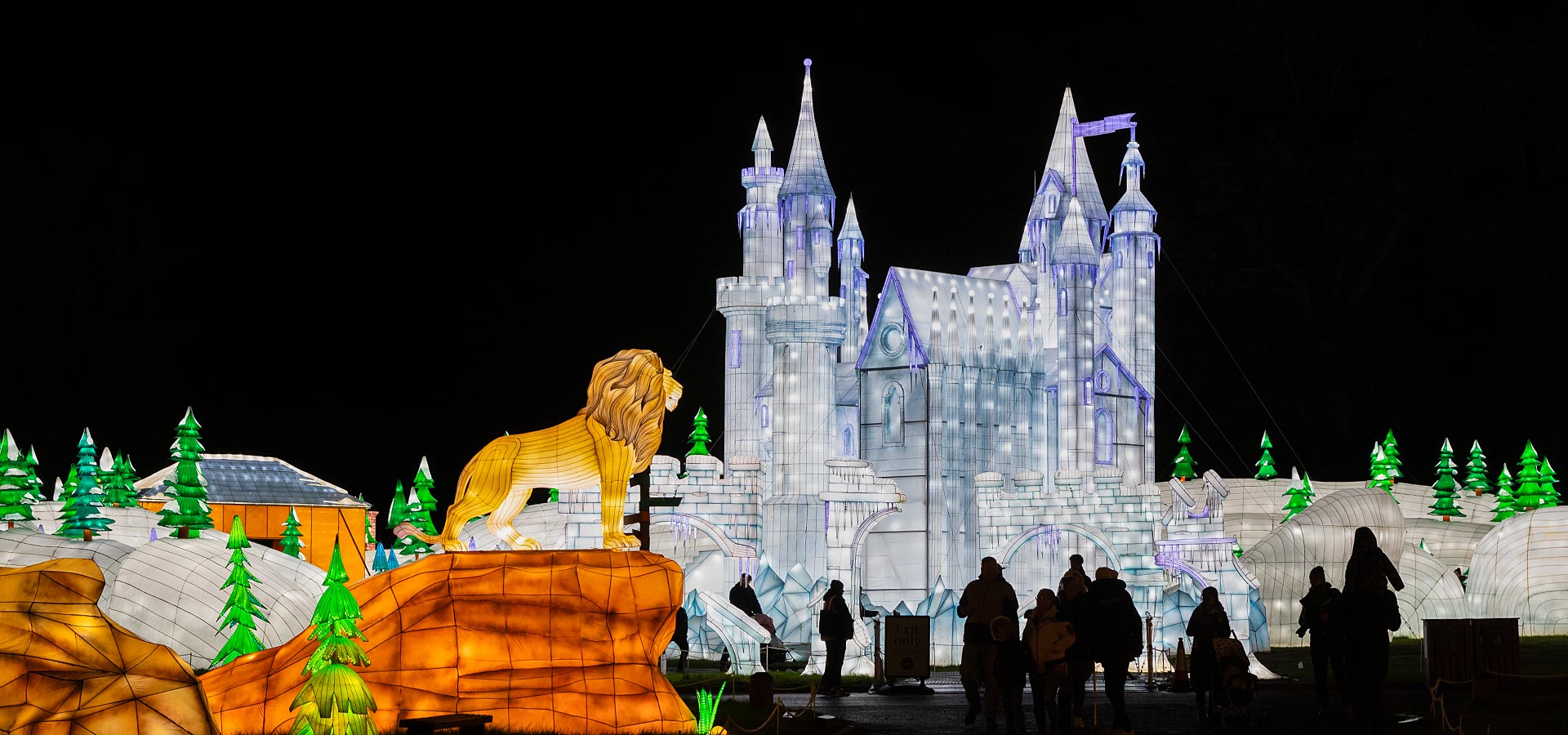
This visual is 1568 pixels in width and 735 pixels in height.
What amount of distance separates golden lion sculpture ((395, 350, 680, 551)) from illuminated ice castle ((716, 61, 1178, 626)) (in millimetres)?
11570

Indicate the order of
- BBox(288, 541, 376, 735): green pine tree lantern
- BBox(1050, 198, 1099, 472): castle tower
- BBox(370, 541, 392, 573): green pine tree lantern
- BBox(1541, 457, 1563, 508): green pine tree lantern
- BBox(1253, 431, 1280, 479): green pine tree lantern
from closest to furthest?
BBox(288, 541, 376, 735): green pine tree lantern → BBox(1050, 198, 1099, 472): castle tower → BBox(370, 541, 392, 573): green pine tree lantern → BBox(1541, 457, 1563, 508): green pine tree lantern → BBox(1253, 431, 1280, 479): green pine tree lantern

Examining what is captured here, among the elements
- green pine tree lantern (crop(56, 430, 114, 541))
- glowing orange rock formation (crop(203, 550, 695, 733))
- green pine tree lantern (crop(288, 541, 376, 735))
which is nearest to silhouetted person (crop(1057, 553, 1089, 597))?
glowing orange rock formation (crop(203, 550, 695, 733))

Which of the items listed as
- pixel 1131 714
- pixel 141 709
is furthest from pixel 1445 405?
pixel 141 709

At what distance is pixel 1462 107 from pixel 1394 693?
31.5 m

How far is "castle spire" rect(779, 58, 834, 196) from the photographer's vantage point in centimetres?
3259

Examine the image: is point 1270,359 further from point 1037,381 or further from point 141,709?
point 141,709

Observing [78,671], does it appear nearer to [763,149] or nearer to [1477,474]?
[763,149]

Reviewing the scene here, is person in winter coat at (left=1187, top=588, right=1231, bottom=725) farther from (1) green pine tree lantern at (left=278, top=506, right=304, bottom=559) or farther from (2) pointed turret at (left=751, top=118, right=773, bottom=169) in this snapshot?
(1) green pine tree lantern at (left=278, top=506, right=304, bottom=559)

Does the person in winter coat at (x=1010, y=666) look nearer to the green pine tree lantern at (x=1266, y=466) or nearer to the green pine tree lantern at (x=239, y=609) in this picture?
the green pine tree lantern at (x=239, y=609)

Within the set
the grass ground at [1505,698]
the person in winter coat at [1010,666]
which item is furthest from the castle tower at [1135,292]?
the person in winter coat at [1010,666]

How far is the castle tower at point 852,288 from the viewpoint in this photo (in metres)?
36.4

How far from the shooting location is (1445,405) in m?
53.7

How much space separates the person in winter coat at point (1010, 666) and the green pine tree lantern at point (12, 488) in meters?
21.0

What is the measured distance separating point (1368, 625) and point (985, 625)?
157 inches
